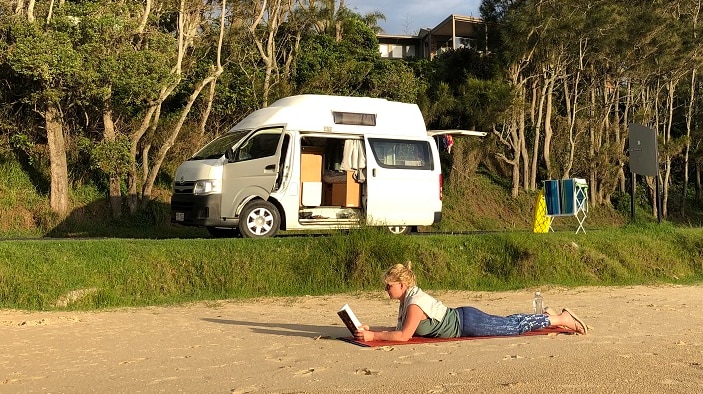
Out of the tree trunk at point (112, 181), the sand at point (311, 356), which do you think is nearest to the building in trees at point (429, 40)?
the tree trunk at point (112, 181)

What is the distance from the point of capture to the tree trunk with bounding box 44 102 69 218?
64.8 ft

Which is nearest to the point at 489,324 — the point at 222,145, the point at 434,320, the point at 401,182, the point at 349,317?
the point at 434,320

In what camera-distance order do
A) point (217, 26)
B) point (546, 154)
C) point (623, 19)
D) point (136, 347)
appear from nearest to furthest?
point (136, 347)
point (217, 26)
point (623, 19)
point (546, 154)

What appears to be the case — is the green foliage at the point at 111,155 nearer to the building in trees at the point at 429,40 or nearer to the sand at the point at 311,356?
the sand at the point at 311,356

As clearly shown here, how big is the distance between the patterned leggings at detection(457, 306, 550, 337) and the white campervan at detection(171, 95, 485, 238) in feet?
23.1

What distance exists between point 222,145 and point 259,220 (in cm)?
172

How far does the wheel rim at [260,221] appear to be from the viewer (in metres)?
14.5

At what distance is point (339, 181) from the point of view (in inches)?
605

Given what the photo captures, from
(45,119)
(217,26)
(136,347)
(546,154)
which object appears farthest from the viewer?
(546,154)

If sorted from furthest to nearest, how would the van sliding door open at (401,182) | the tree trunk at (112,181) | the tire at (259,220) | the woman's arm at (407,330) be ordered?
the tree trunk at (112,181) → the van sliding door open at (401,182) → the tire at (259,220) → the woman's arm at (407,330)

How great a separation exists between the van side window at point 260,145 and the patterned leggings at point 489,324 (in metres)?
7.80

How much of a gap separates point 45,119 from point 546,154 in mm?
20336

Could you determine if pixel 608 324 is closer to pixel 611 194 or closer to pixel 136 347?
pixel 136 347

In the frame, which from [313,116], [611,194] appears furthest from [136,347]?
[611,194]
